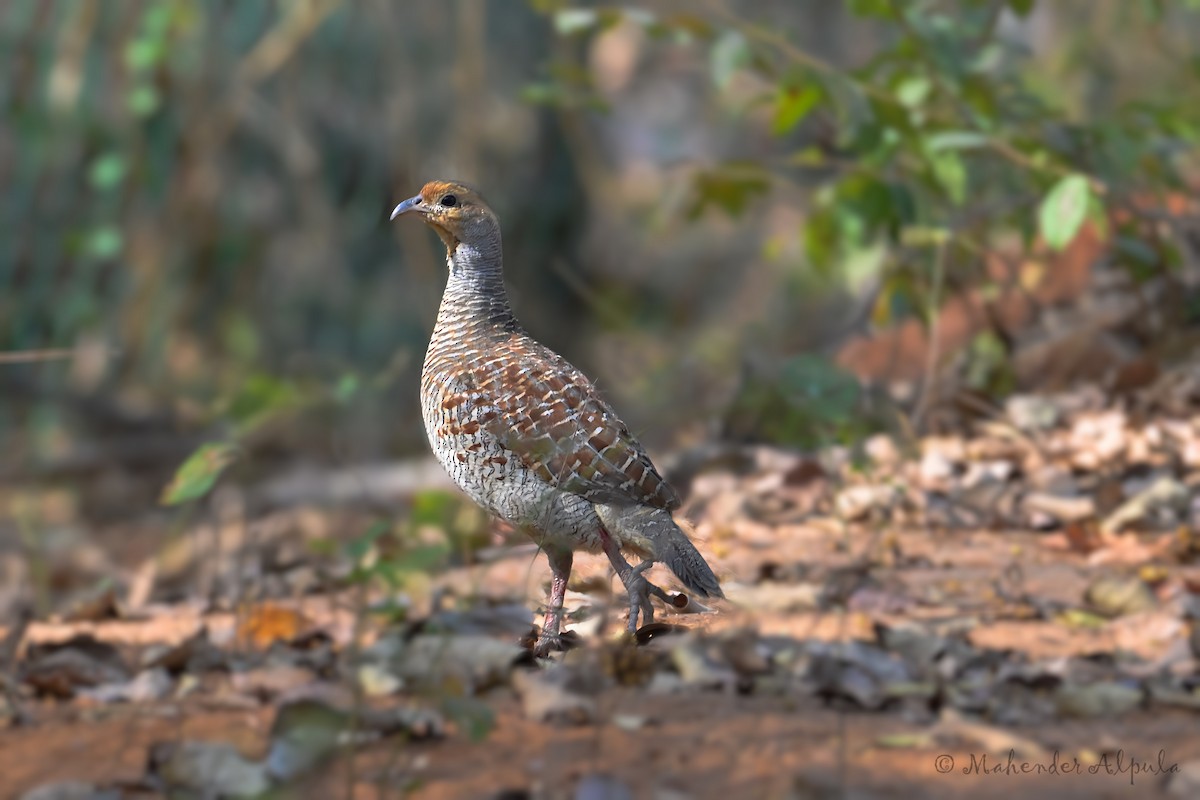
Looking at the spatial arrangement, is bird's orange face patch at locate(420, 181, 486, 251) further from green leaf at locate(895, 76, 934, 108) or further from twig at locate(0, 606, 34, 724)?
green leaf at locate(895, 76, 934, 108)

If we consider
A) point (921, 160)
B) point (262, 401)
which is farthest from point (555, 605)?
point (921, 160)

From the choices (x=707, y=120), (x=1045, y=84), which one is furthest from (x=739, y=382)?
(x=707, y=120)

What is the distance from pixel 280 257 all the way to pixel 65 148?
154 centimetres

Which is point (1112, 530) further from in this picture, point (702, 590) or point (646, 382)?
point (646, 382)

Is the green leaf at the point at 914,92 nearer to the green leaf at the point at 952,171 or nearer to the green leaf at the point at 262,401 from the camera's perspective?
the green leaf at the point at 952,171

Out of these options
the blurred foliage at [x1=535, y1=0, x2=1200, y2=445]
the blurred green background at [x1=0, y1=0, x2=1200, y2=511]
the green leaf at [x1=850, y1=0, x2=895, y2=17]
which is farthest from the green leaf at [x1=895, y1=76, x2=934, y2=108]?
the blurred green background at [x1=0, y1=0, x2=1200, y2=511]

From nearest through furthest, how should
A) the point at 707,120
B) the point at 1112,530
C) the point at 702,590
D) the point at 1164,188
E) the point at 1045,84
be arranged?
the point at 702,590 < the point at 1112,530 < the point at 1164,188 < the point at 1045,84 < the point at 707,120

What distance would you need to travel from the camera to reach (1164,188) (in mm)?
7656

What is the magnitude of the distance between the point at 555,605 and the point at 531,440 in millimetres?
400

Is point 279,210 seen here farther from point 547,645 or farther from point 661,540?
point 661,540

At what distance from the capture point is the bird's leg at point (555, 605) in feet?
11.0

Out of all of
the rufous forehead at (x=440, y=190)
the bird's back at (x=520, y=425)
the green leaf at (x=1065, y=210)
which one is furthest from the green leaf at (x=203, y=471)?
the green leaf at (x=1065, y=210)

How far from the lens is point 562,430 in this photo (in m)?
3.23

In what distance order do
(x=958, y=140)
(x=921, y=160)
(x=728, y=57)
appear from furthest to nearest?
1. (x=921, y=160)
2. (x=958, y=140)
3. (x=728, y=57)
